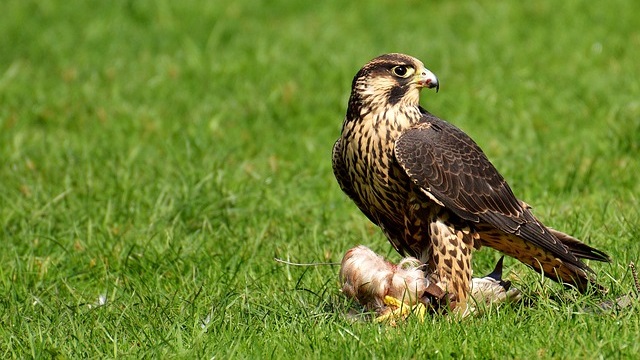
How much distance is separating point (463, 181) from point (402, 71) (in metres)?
0.55

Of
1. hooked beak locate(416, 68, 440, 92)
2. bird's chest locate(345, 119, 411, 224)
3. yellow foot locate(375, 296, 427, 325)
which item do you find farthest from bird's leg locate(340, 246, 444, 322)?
hooked beak locate(416, 68, 440, 92)

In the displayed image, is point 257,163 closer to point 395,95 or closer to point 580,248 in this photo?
point 395,95

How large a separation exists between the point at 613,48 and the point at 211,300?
17.4 feet

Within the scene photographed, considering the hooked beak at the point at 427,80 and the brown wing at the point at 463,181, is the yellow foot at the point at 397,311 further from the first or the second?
the hooked beak at the point at 427,80

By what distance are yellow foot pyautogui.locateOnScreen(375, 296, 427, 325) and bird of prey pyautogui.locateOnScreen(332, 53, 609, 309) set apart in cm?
17

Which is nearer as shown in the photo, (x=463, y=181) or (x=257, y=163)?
(x=463, y=181)

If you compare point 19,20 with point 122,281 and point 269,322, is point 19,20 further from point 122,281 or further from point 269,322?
point 269,322

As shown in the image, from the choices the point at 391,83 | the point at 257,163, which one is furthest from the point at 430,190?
the point at 257,163

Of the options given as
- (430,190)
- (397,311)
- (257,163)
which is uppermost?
(430,190)

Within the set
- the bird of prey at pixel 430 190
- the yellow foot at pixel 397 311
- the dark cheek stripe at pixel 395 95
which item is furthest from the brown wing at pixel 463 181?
the yellow foot at pixel 397 311

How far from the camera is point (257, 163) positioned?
24.9ft

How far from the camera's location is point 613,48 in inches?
363

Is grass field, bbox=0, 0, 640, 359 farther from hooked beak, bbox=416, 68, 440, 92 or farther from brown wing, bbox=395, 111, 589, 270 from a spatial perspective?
hooked beak, bbox=416, 68, 440, 92

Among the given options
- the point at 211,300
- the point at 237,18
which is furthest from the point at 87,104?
the point at 211,300
